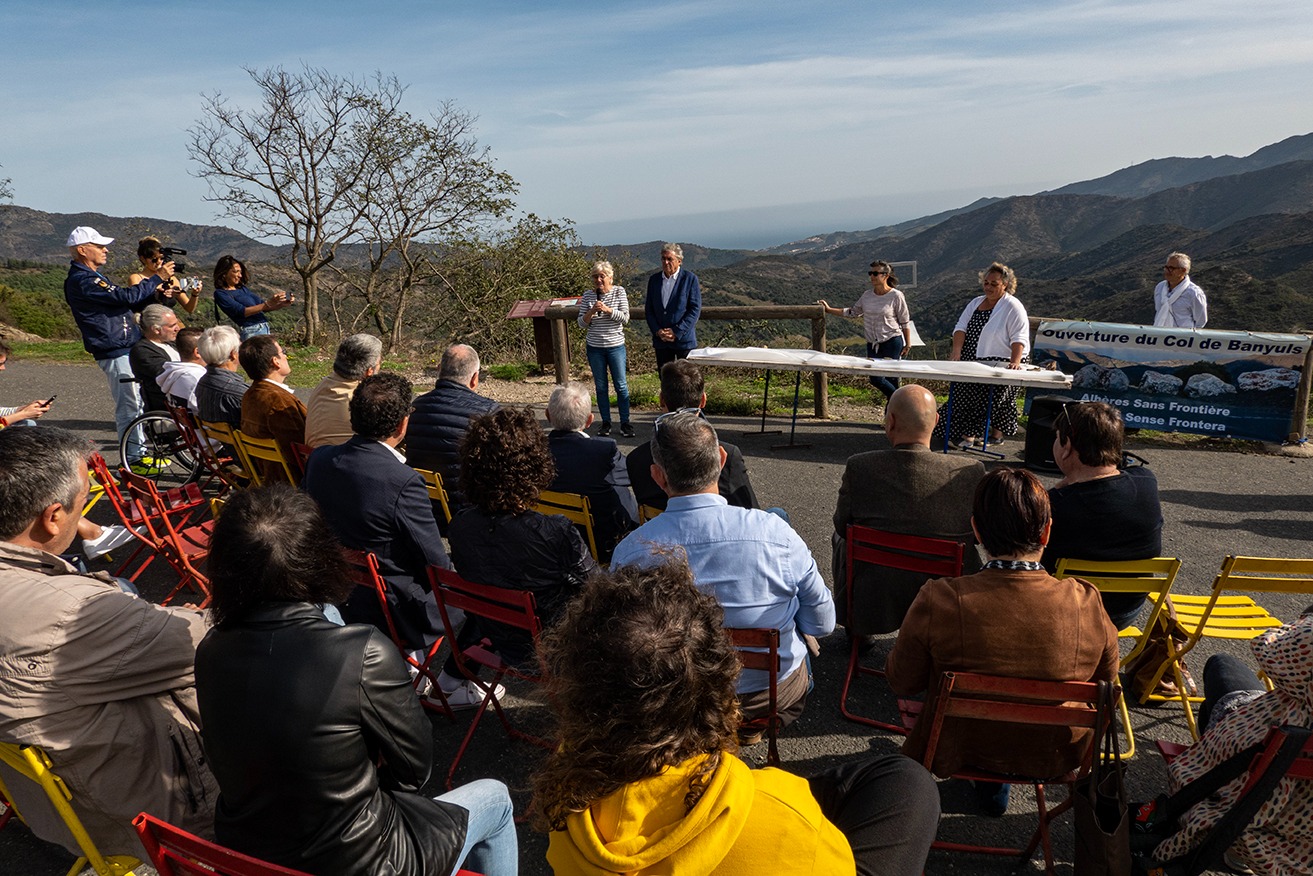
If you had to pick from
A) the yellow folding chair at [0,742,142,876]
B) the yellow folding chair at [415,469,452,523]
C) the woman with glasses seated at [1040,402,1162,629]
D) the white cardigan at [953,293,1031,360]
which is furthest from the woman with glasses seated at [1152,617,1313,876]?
the white cardigan at [953,293,1031,360]

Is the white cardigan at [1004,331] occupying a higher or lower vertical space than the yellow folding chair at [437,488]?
higher

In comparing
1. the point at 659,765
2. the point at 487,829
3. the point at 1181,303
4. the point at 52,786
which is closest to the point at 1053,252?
the point at 1181,303

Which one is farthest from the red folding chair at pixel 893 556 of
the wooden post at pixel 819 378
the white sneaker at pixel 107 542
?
the wooden post at pixel 819 378

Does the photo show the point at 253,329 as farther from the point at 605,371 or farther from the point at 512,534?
the point at 512,534

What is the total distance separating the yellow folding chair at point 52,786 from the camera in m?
1.98

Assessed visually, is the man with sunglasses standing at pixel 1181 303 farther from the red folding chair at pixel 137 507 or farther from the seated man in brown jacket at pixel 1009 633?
the red folding chair at pixel 137 507

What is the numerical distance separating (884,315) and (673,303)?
2247mm

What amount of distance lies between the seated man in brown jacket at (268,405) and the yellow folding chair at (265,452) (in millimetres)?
36

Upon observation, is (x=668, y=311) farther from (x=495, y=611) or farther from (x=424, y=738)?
(x=424, y=738)

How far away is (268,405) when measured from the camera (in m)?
4.74

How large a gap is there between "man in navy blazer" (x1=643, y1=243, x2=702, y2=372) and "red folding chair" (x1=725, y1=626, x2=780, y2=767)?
5.51 m

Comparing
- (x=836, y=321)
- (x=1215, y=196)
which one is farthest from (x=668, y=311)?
(x=1215, y=196)

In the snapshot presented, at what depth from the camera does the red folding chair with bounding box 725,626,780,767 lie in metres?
2.47

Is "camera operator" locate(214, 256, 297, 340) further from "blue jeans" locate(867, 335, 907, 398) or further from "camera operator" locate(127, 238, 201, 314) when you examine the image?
"blue jeans" locate(867, 335, 907, 398)
